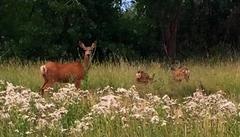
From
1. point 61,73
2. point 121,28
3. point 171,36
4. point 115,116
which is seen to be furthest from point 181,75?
point 121,28

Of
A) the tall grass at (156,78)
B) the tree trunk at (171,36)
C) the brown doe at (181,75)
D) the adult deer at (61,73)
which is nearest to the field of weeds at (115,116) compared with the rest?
the adult deer at (61,73)

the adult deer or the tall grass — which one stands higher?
the adult deer

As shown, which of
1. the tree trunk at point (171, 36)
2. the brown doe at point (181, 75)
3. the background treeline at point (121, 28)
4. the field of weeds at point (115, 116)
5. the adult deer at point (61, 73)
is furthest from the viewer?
the tree trunk at point (171, 36)

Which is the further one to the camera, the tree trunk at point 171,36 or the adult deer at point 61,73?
the tree trunk at point 171,36

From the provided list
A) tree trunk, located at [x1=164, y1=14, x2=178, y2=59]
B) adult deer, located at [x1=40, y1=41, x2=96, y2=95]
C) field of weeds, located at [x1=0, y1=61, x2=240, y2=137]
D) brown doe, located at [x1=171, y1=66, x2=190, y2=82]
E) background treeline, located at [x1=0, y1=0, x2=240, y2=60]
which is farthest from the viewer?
tree trunk, located at [x1=164, y1=14, x2=178, y2=59]

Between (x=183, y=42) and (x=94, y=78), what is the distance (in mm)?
12040

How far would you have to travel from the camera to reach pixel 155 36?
26531 millimetres

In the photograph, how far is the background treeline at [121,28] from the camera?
24031mm

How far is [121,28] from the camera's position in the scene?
25.6 m

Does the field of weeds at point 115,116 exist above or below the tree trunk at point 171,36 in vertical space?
above

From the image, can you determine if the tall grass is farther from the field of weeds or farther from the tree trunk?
the tree trunk

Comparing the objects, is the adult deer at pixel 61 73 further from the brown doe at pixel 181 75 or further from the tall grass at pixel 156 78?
the brown doe at pixel 181 75

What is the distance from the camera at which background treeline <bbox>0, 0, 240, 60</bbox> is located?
2403cm

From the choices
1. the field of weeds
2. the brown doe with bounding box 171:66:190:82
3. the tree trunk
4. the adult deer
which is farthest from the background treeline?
the field of weeds
